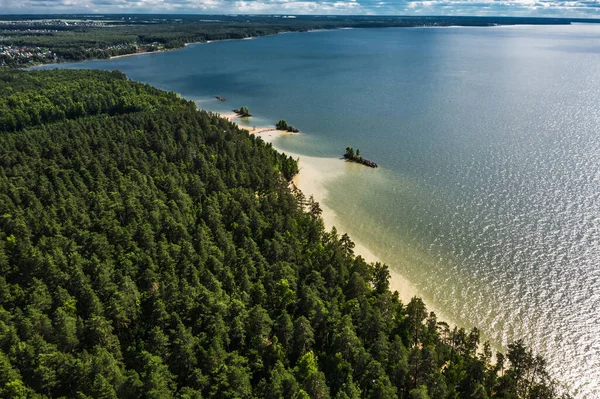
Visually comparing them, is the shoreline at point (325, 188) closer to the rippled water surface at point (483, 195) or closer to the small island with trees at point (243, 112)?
the rippled water surface at point (483, 195)

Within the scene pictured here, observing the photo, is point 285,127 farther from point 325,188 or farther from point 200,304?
point 200,304

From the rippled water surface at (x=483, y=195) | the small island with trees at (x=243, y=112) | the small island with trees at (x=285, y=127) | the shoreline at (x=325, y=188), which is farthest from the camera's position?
the small island with trees at (x=243, y=112)

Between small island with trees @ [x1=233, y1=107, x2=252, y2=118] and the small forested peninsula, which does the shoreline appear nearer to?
the small forested peninsula

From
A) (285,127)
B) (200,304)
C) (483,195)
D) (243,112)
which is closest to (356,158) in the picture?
(483,195)

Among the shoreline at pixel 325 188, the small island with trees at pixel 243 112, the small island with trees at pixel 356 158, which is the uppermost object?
the small island with trees at pixel 243 112

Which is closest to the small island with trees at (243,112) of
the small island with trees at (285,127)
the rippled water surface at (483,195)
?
the rippled water surface at (483,195)

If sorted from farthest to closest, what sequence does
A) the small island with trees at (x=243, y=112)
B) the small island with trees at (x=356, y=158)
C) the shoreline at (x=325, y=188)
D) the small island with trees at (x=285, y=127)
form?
the small island with trees at (x=243, y=112) < the small island with trees at (x=285, y=127) < the small island with trees at (x=356, y=158) < the shoreline at (x=325, y=188)

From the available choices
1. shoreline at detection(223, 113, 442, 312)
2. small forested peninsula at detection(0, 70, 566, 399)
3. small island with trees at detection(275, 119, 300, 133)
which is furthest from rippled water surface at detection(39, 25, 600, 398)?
small forested peninsula at detection(0, 70, 566, 399)
